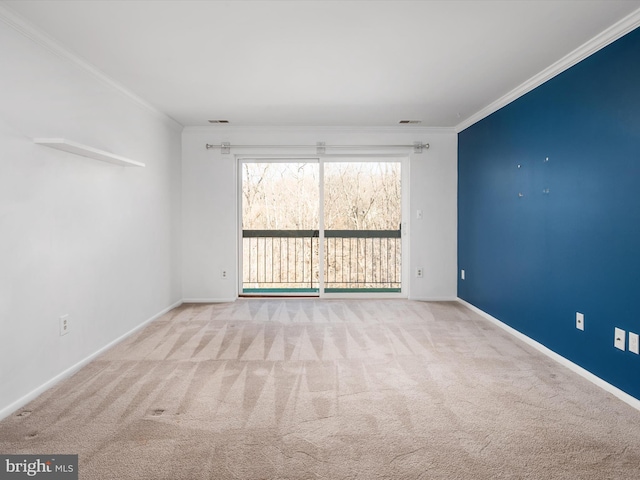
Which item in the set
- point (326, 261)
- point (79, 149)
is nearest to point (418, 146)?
point (326, 261)

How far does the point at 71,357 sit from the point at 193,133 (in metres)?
3.36

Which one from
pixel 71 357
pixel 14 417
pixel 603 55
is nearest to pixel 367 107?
pixel 603 55

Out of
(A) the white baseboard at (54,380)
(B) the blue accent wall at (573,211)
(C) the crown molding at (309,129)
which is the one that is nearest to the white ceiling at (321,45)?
(B) the blue accent wall at (573,211)

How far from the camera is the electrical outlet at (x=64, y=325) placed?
9.09 feet

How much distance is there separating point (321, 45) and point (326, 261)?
11.2 ft

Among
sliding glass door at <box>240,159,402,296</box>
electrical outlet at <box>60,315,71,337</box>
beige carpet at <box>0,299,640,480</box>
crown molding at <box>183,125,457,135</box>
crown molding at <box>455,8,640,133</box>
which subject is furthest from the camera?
sliding glass door at <box>240,159,402,296</box>

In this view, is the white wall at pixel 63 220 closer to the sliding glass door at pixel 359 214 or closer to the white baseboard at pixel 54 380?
the white baseboard at pixel 54 380

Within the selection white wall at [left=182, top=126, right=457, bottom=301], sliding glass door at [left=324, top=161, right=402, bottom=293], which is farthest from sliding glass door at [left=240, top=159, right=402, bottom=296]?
white wall at [left=182, top=126, right=457, bottom=301]

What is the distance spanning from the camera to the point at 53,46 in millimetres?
2652

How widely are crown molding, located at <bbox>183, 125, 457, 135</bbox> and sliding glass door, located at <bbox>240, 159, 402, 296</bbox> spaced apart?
0.41 m

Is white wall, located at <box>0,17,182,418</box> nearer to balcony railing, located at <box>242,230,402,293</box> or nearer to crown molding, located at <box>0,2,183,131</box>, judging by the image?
crown molding, located at <box>0,2,183,131</box>

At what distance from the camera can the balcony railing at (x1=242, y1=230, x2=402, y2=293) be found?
18.7 feet

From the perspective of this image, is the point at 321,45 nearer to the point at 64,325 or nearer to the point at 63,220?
the point at 63,220

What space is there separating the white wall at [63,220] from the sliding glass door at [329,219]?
5.60ft
